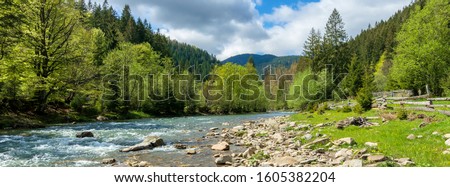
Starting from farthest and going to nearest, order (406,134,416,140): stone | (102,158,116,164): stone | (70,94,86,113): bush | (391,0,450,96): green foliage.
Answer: (70,94,86,113): bush
(391,0,450,96): green foliage
(102,158,116,164): stone
(406,134,416,140): stone

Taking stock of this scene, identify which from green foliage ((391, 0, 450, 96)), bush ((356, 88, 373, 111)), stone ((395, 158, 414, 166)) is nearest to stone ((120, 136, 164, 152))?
stone ((395, 158, 414, 166))

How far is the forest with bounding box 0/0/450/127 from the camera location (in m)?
35.1

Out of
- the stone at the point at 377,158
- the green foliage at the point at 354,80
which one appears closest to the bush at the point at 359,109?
the stone at the point at 377,158

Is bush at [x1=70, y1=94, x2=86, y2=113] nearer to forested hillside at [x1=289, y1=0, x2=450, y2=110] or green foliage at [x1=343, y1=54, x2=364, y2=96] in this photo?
forested hillside at [x1=289, y1=0, x2=450, y2=110]

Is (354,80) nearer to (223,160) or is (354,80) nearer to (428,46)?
(428,46)

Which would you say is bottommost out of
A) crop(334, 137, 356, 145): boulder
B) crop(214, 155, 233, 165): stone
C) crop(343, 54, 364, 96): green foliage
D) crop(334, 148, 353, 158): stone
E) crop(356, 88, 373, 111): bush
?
crop(214, 155, 233, 165): stone

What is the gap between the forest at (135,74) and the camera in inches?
1382

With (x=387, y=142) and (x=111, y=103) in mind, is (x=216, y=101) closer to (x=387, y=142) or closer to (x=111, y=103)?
(x=111, y=103)

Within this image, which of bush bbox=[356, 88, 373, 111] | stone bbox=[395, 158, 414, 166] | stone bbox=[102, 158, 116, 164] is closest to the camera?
stone bbox=[395, 158, 414, 166]

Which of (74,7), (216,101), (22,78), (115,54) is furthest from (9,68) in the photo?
(216,101)

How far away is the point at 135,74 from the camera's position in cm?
6288

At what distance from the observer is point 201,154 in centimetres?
1731

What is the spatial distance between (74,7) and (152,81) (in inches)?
1030

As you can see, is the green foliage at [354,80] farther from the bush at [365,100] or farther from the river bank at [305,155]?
the river bank at [305,155]
